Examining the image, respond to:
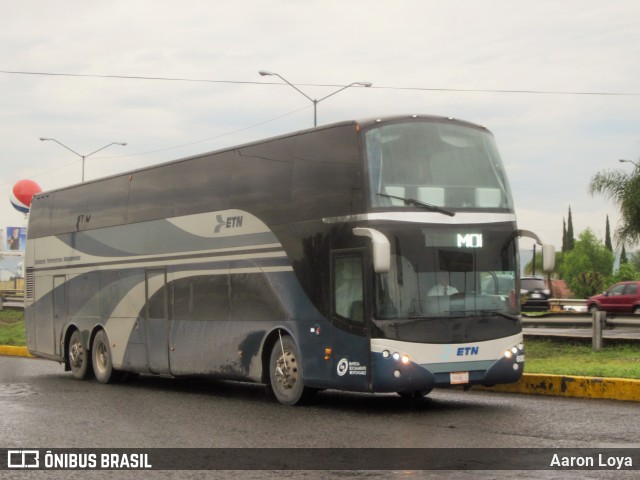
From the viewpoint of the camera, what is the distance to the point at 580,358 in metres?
21.0

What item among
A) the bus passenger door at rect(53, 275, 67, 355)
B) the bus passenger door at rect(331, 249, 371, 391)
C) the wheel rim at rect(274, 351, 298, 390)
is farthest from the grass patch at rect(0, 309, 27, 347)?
the bus passenger door at rect(331, 249, 371, 391)

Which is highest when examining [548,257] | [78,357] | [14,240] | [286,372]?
[14,240]

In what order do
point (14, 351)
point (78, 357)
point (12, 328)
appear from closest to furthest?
point (78, 357), point (14, 351), point (12, 328)

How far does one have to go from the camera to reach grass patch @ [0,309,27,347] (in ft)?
112

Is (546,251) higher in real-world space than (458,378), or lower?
higher

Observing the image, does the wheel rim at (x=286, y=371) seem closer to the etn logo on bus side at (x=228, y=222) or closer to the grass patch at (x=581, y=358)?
the etn logo on bus side at (x=228, y=222)

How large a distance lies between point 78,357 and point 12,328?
20.6 meters

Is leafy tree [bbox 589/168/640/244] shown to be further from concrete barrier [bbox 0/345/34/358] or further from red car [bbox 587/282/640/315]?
concrete barrier [bbox 0/345/34/358]

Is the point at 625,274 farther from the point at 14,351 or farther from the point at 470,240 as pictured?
the point at 470,240

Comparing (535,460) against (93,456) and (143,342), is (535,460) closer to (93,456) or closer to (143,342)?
(93,456)

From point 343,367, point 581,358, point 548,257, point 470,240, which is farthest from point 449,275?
point 581,358

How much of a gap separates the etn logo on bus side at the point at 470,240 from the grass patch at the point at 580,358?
316 centimetres

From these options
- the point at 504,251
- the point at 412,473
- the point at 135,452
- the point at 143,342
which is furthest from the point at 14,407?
the point at 412,473

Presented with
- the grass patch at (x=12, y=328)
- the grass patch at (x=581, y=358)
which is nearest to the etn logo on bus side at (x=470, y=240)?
the grass patch at (x=581, y=358)
